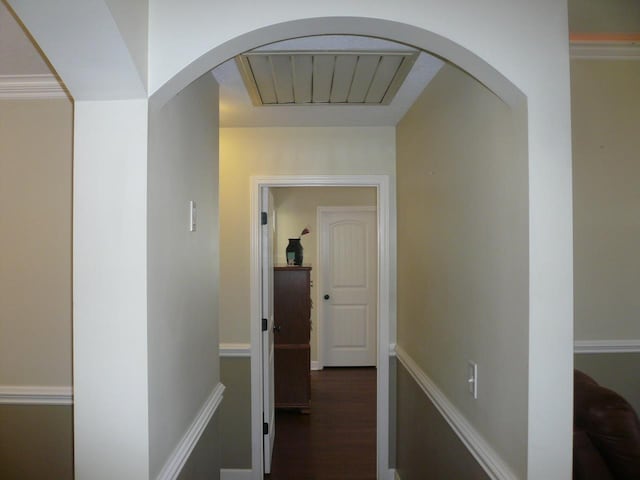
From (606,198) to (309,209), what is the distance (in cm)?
322

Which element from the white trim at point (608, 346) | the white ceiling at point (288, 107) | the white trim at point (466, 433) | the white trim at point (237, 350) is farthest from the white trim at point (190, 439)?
the white trim at point (608, 346)

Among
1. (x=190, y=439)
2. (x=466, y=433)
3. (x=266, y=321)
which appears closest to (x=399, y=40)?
(x=466, y=433)

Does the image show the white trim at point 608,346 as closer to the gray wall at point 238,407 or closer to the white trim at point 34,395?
the gray wall at point 238,407

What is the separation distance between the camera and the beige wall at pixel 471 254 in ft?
3.61

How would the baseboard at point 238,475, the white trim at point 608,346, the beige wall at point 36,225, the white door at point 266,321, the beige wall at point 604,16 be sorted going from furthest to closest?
the white door at point 266,321
the baseboard at point 238,475
the white trim at point 608,346
the beige wall at point 36,225
the beige wall at point 604,16

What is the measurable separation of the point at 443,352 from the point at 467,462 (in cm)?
45

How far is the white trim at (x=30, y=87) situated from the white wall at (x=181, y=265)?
0.70 m

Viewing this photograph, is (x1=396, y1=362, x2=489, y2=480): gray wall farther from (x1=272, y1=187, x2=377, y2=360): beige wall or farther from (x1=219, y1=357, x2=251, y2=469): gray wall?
(x1=272, y1=187, x2=377, y2=360): beige wall

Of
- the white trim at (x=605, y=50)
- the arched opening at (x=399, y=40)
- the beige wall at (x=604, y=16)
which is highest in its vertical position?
the white trim at (x=605, y=50)

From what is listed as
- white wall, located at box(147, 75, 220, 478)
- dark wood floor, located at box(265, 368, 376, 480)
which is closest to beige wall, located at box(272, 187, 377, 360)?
dark wood floor, located at box(265, 368, 376, 480)

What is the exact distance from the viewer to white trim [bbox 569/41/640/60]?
1610 mm

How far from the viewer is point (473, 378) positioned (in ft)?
4.52

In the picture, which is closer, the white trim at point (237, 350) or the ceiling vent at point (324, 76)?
the ceiling vent at point (324, 76)

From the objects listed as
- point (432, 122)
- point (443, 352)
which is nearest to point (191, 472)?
point (443, 352)
